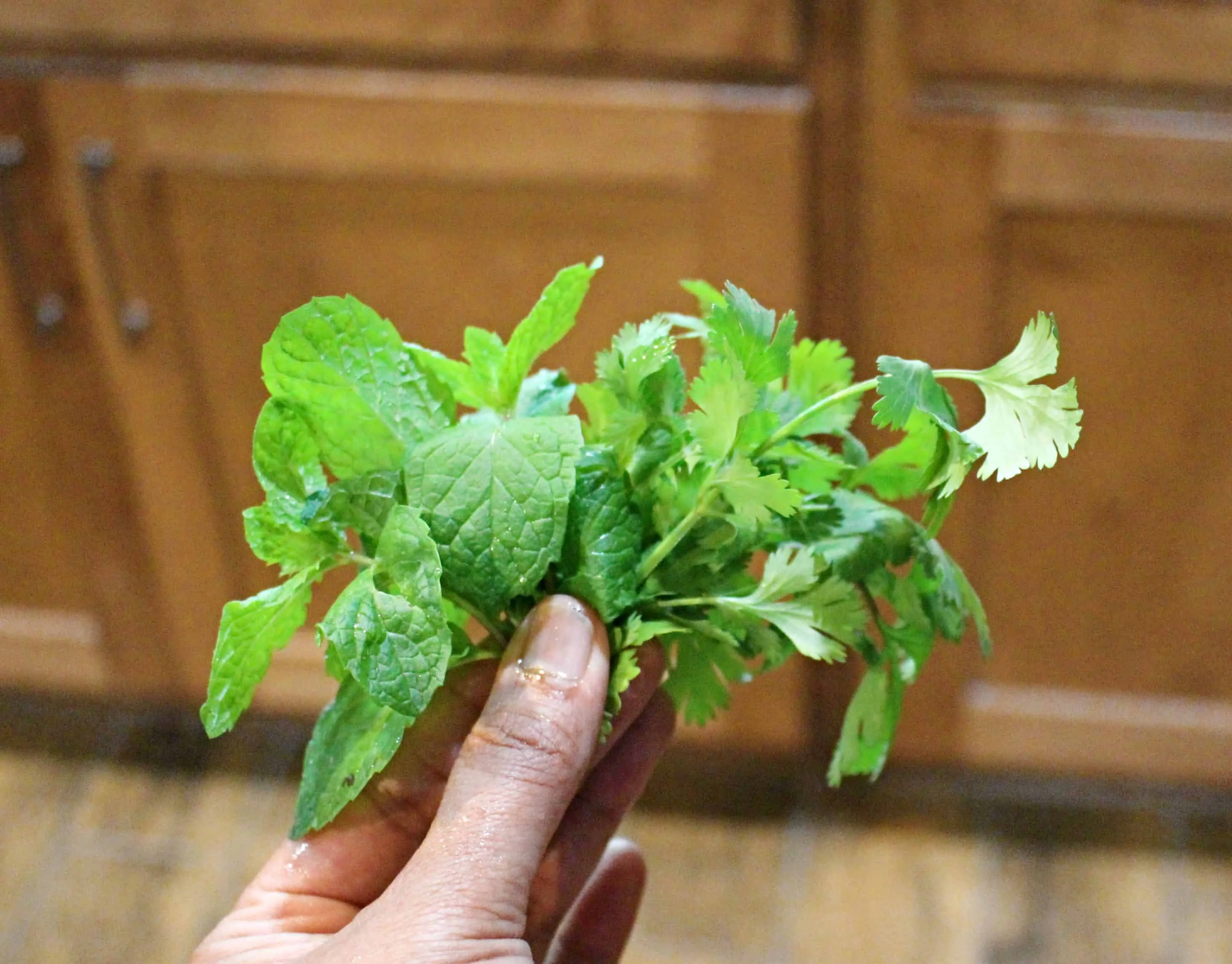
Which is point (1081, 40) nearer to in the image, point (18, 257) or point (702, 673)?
point (702, 673)

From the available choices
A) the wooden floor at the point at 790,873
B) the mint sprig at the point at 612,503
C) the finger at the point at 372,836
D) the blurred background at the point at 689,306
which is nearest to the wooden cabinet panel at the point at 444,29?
the blurred background at the point at 689,306

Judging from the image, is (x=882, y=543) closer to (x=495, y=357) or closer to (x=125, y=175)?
(x=495, y=357)

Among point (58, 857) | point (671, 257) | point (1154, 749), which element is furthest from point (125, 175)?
point (1154, 749)

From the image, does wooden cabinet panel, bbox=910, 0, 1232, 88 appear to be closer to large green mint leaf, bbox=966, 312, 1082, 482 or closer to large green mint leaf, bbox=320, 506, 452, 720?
large green mint leaf, bbox=966, 312, 1082, 482

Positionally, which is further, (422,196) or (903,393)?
(422,196)

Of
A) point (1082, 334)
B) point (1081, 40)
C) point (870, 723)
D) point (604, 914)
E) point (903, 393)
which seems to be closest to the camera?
point (903, 393)

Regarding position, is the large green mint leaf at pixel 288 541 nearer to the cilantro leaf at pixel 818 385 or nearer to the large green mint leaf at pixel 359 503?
the large green mint leaf at pixel 359 503

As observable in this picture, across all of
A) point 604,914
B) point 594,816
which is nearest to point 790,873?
point 604,914
